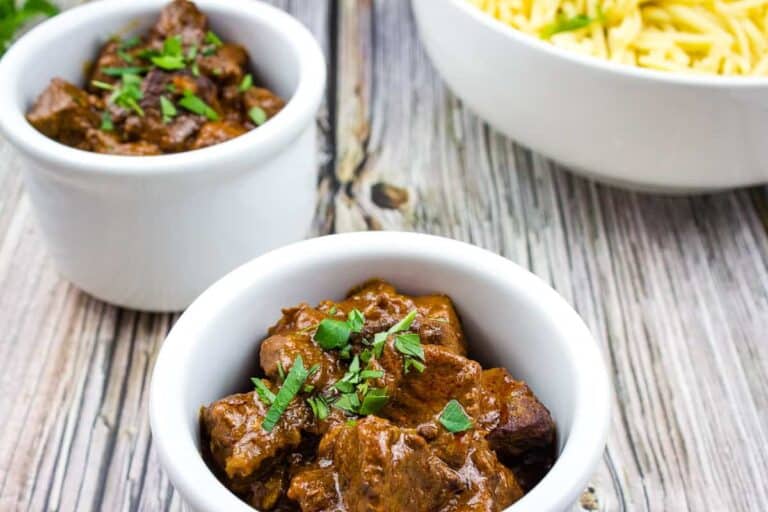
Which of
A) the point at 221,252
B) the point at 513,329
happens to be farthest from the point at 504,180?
the point at 513,329

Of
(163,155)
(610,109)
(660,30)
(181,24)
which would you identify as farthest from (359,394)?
(660,30)

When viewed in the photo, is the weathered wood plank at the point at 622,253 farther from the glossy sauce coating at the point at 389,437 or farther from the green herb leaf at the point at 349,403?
the green herb leaf at the point at 349,403

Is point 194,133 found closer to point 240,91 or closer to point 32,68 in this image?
point 240,91

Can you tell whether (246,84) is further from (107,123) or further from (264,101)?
(107,123)

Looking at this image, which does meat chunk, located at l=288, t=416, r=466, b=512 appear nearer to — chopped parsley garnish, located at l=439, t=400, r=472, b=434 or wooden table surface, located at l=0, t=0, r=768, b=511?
chopped parsley garnish, located at l=439, t=400, r=472, b=434

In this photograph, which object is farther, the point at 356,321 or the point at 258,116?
the point at 258,116

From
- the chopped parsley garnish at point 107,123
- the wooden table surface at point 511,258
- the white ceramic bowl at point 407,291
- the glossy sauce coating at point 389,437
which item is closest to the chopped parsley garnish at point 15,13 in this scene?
the wooden table surface at point 511,258
